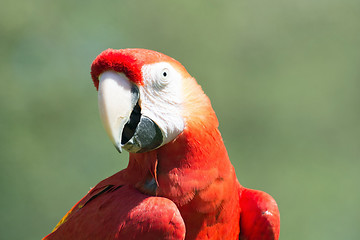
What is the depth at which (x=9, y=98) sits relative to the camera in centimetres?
266

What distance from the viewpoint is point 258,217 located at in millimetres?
1132

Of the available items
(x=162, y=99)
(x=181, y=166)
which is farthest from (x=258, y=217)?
(x=162, y=99)

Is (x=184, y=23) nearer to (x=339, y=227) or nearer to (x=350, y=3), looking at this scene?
(x=350, y=3)

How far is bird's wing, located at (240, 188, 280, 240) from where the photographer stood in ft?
3.70

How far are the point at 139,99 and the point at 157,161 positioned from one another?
0.17 m

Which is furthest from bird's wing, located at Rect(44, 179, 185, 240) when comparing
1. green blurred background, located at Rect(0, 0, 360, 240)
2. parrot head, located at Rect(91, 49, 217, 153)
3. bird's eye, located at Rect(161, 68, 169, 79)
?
green blurred background, located at Rect(0, 0, 360, 240)

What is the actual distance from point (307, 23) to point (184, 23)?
98 centimetres

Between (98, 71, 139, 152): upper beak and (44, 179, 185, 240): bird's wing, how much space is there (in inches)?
6.7

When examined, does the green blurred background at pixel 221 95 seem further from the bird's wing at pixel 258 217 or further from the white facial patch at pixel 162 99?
the white facial patch at pixel 162 99

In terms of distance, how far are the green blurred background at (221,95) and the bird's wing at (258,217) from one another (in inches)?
61.2

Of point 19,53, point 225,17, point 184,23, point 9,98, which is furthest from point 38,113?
point 225,17

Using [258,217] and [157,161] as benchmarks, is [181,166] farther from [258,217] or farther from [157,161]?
[258,217]

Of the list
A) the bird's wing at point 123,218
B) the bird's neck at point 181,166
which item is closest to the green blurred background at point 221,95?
the bird's wing at point 123,218

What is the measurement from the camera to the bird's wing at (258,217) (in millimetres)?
1127
